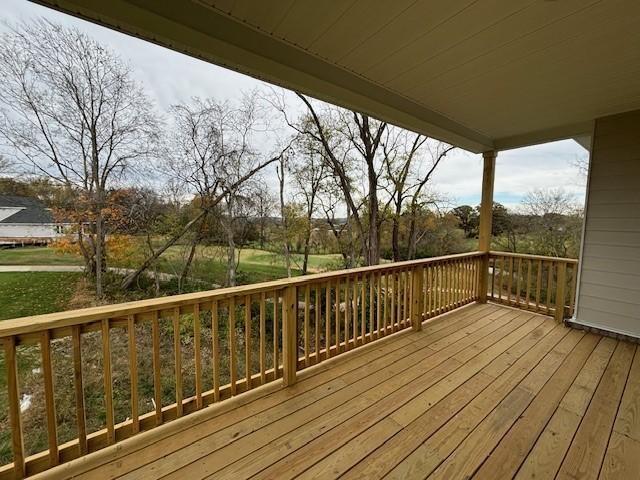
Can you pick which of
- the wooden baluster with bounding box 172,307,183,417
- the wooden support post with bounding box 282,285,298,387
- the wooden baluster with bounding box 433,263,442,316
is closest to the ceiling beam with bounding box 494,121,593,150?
the wooden baluster with bounding box 433,263,442,316

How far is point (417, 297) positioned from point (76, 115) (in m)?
6.55

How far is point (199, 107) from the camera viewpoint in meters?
6.05

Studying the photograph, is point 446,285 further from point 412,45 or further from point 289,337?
Answer: point 412,45

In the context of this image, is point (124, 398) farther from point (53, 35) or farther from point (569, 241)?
point (569, 241)

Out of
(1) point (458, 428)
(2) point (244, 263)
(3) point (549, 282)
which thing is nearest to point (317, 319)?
(1) point (458, 428)

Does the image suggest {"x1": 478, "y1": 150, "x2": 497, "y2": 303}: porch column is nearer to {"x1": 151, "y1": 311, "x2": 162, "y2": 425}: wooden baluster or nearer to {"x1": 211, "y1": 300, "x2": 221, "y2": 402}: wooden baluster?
{"x1": 211, "y1": 300, "x2": 221, "y2": 402}: wooden baluster

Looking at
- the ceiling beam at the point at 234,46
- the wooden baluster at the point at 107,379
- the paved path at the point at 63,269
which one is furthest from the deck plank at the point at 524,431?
the paved path at the point at 63,269

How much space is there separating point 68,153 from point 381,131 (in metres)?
7.21

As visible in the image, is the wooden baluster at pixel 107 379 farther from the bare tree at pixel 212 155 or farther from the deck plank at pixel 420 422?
the bare tree at pixel 212 155

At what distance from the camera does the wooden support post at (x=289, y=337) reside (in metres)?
2.14

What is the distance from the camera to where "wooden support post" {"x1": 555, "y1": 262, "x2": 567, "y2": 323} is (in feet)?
11.4

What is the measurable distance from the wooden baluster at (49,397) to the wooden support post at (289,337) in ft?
4.34

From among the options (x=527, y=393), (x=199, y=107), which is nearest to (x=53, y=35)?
(x=199, y=107)

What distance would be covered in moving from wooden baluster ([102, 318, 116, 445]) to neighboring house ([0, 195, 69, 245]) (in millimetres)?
4453
